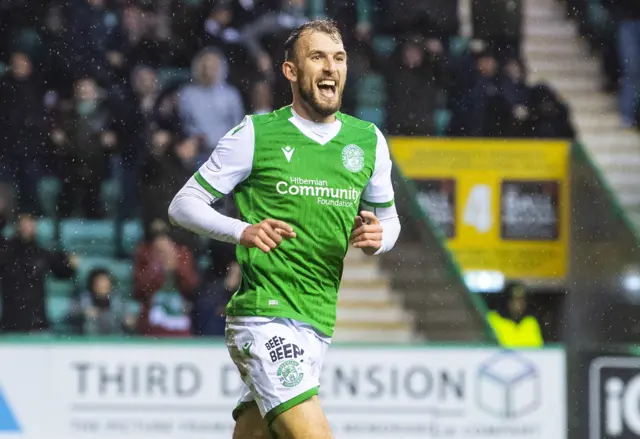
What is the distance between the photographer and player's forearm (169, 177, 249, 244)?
15.1 feet

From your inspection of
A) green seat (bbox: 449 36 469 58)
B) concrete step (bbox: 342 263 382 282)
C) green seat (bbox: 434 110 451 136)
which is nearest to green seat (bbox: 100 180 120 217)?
concrete step (bbox: 342 263 382 282)

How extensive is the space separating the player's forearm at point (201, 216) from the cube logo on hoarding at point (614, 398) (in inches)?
150

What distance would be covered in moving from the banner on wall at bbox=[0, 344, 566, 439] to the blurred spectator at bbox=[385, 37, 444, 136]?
1.44m

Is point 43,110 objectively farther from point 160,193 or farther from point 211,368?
point 211,368

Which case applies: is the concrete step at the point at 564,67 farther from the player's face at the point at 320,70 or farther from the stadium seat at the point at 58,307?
the player's face at the point at 320,70

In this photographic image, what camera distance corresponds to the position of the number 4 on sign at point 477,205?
8368mm

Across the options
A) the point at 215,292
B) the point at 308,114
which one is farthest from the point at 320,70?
the point at 215,292

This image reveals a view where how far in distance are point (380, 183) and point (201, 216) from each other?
68 centimetres

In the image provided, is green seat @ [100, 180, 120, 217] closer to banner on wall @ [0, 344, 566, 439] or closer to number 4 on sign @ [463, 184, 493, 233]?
banner on wall @ [0, 344, 566, 439]

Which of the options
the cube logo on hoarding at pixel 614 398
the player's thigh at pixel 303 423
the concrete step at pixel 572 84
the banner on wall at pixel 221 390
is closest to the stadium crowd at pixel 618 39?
the concrete step at pixel 572 84

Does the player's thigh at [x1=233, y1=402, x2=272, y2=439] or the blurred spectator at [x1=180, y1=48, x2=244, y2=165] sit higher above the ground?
the blurred spectator at [x1=180, y1=48, x2=244, y2=165]

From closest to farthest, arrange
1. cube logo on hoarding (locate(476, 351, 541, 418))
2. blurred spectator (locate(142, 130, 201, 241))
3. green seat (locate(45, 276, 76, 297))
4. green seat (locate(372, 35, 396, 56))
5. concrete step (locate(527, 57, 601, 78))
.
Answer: cube logo on hoarding (locate(476, 351, 541, 418)), green seat (locate(45, 276, 76, 297)), blurred spectator (locate(142, 130, 201, 241)), green seat (locate(372, 35, 396, 56)), concrete step (locate(527, 57, 601, 78))

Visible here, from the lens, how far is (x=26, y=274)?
812 centimetres

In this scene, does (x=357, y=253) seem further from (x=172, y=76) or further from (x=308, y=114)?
(x=308, y=114)
